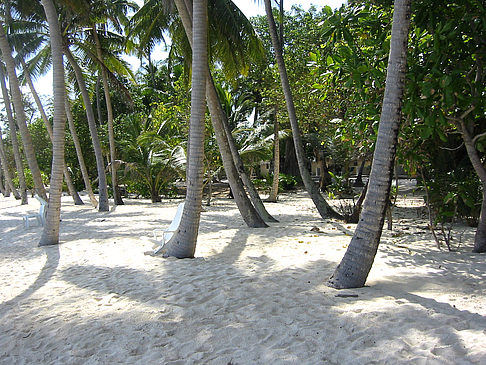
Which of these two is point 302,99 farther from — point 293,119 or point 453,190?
point 453,190

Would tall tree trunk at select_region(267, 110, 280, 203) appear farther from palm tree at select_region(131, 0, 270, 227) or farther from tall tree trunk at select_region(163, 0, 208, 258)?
tall tree trunk at select_region(163, 0, 208, 258)

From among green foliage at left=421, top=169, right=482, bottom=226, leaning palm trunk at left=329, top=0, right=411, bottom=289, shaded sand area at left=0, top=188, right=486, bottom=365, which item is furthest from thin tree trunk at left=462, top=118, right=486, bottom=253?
leaning palm trunk at left=329, top=0, right=411, bottom=289

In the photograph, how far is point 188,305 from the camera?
3.74 m

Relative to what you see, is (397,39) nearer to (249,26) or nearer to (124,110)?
(249,26)

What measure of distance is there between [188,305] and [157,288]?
768 mm

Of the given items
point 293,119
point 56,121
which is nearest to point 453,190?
point 293,119

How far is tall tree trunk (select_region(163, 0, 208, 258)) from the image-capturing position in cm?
568

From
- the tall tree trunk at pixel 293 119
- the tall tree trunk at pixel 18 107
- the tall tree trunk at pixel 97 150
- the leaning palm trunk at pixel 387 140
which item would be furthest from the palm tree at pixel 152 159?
the leaning palm trunk at pixel 387 140

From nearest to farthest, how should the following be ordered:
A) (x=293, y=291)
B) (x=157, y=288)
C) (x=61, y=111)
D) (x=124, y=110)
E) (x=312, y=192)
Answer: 1. (x=293, y=291)
2. (x=157, y=288)
3. (x=61, y=111)
4. (x=312, y=192)
5. (x=124, y=110)

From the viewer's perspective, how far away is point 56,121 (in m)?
7.16

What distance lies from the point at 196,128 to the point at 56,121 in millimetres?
3153

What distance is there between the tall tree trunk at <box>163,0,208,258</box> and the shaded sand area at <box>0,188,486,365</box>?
55 cm

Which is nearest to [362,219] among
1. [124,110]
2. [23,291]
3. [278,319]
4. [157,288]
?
[278,319]

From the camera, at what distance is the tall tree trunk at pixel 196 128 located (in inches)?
223
